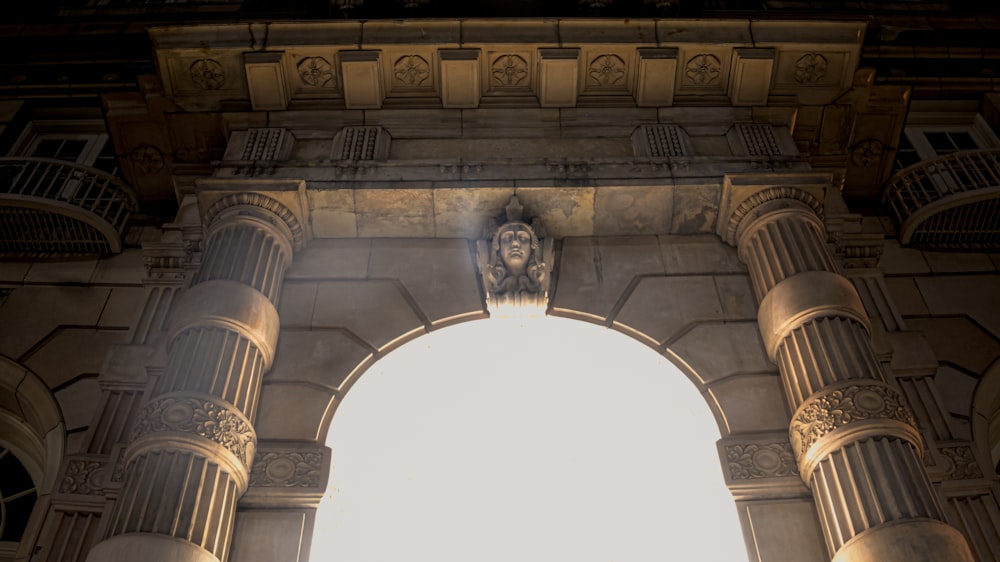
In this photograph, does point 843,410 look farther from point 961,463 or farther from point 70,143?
point 70,143

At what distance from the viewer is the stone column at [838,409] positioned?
7488 millimetres

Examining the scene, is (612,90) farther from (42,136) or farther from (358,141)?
(42,136)

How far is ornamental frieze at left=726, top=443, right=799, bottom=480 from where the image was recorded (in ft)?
28.6

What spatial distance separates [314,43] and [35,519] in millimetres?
7224

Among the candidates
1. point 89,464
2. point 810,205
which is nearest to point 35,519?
point 89,464

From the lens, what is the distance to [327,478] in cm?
871

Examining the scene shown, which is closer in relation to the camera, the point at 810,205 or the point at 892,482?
the point at 892,482

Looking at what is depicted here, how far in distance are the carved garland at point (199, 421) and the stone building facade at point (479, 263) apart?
4 centimetres

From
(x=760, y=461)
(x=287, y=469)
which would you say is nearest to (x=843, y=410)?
(x=760, y=461)

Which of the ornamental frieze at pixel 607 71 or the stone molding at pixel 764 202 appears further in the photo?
the ornamental frieze at pixel 607 71

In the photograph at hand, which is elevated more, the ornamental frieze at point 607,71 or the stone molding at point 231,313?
the ornamental frieze at point 607,71

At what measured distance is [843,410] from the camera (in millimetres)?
8469

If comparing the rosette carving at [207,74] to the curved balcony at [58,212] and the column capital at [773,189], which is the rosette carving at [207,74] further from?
the column capital at [773,189]

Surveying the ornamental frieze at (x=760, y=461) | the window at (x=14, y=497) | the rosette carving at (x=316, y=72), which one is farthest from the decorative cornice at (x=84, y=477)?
the ornamental frieze at (x=760, y=461)
